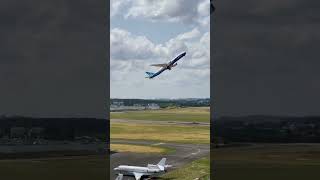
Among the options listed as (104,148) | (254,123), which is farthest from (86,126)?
(254,123)

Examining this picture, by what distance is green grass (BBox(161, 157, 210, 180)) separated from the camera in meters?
43.0

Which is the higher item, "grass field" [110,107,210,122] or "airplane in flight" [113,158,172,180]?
"grass field" [110,107,210,122]

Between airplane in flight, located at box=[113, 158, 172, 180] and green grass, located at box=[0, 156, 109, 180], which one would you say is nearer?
green grass, located at box=[0, 156, 109, 180]

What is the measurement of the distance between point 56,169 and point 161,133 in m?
36.5

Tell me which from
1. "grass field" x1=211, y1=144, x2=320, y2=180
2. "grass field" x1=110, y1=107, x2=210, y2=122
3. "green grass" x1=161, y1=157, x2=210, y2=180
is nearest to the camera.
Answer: "green grass" x1=161, y1=157, x2=210, y2=180

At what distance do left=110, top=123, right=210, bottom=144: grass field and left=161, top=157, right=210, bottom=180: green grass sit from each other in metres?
21.6

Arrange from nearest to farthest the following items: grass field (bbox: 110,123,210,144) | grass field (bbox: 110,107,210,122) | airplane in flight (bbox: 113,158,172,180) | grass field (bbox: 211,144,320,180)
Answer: grass field (bbox: 211,144,320,180)
airplane in flight (bbox: 113,158,172,180)
grass field (bbox: 110,123,210,144)
grass field (bbox: 110,107,210,122)

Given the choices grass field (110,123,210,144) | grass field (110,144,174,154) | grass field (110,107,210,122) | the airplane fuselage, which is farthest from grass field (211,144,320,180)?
grass field (110,107,210,122)

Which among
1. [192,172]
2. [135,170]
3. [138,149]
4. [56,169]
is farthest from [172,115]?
[192,172]

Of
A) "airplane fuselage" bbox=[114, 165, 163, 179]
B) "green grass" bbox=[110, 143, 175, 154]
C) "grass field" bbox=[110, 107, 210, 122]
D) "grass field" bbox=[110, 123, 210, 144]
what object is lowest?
"airplane fuselage" bbox=[114, 165, 163, 179]

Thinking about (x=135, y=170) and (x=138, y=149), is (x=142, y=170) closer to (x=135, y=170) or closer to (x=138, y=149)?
(x=135, y=170)

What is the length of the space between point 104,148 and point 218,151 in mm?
14992

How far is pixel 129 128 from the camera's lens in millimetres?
84438

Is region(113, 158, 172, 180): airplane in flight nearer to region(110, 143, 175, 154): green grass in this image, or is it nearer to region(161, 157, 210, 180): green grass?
region(161, 157, 210, 180): green grass
